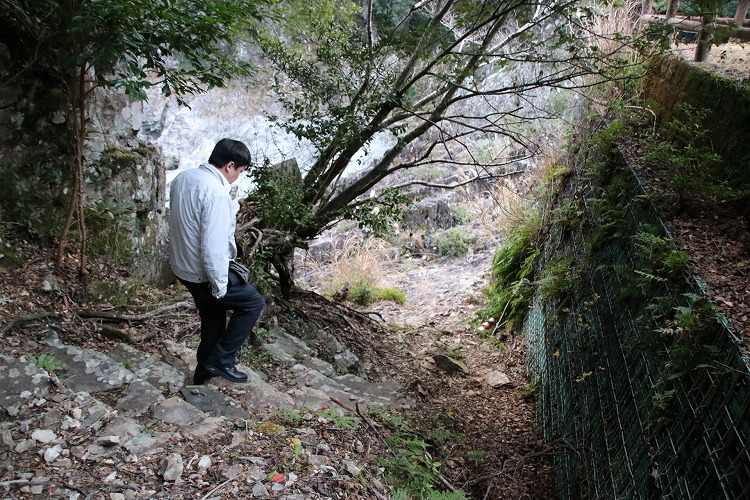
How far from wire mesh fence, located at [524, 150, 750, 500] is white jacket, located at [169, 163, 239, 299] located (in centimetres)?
229

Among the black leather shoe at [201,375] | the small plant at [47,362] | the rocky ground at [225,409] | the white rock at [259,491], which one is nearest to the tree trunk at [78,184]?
the rocky ground at [225,409]

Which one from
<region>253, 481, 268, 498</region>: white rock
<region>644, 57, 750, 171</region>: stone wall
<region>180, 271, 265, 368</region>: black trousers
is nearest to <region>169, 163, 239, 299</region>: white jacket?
<region>180, 271, 265, 368</region>: black trousers

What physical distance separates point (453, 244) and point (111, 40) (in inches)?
382

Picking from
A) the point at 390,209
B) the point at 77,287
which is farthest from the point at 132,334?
the point at 390,209

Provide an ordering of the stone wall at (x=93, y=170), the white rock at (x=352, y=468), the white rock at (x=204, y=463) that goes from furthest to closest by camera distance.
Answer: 1. the stone wall at (x=93, y=170)
2. the white rock at (x=352, y=468)
3. the white rock at (x=204, y=463)

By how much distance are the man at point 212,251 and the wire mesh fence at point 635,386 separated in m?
2.27

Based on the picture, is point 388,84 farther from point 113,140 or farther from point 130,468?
point 130,468

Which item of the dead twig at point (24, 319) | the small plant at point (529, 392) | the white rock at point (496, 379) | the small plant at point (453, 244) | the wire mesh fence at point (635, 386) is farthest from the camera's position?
the small plant at point (453, 244)

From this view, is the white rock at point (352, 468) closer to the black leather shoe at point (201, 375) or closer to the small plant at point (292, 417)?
the small plant at point (292, 417)

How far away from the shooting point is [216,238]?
3.11 metres

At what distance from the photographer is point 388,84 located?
215 inches

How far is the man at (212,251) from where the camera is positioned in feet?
10.2

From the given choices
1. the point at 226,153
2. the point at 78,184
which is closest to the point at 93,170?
the point at 78,184

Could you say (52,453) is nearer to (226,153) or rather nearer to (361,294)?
(226,153)
